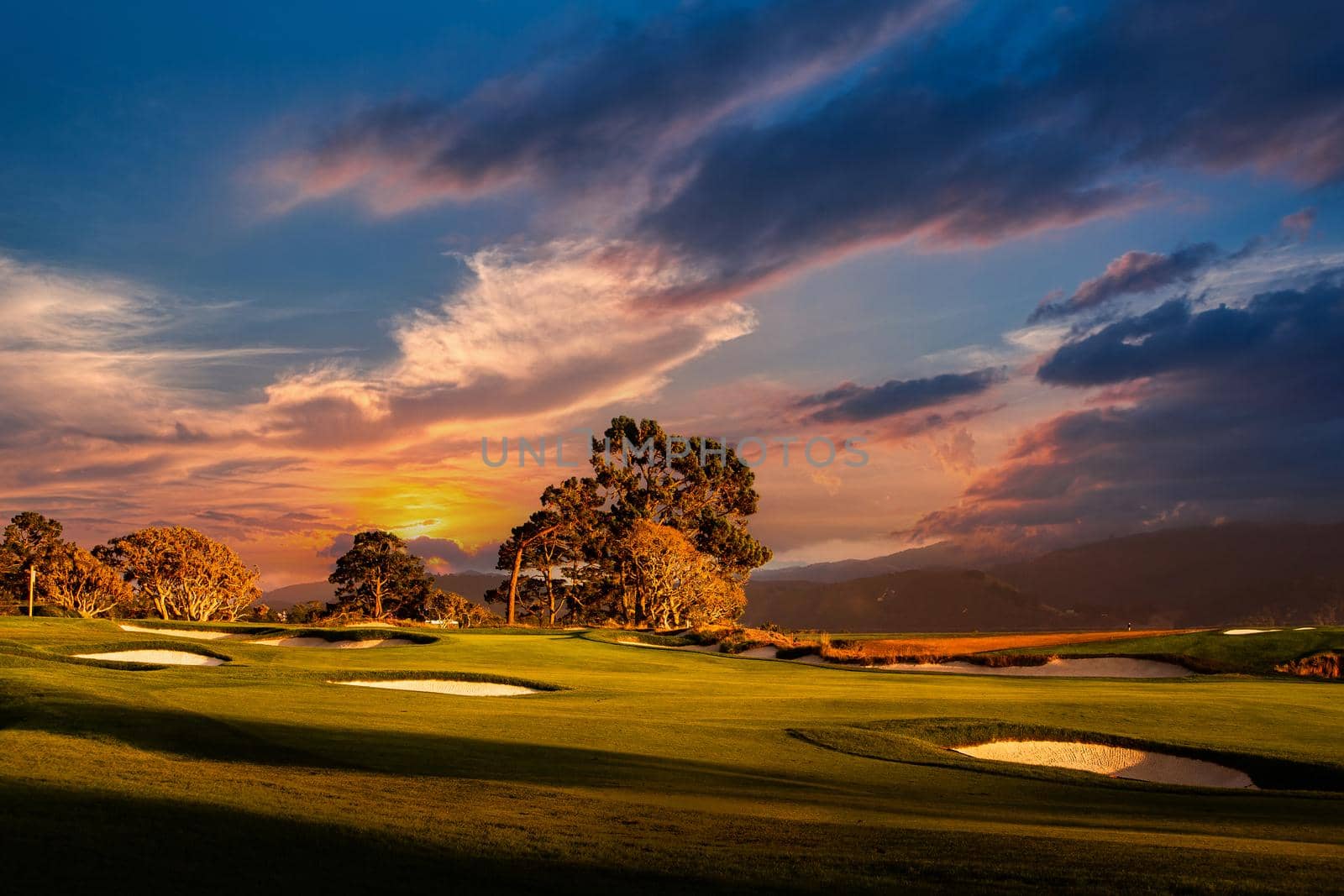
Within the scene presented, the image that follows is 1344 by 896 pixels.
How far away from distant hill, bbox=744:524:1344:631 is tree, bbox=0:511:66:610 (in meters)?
81.3

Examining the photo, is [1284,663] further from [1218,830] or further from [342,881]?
[342,881]

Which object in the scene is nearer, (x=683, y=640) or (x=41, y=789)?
(x=41, y=789)

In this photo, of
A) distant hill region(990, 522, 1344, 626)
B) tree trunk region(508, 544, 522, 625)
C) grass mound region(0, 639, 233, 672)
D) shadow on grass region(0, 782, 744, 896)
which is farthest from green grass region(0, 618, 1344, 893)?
distant hill region(990, 522, 1344, 626)

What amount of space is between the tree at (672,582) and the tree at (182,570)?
970 inches

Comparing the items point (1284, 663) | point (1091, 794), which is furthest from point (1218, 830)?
point (1284, 663)

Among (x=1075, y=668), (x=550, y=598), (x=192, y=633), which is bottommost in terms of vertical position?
(x=1075, y=668)

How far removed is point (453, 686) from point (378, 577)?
48.7 m

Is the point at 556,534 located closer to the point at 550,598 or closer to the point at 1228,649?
the point at 550,598

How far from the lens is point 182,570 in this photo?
63.4 meters

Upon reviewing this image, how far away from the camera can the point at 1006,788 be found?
12.4 m

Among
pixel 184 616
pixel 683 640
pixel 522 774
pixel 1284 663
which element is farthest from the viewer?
pixel 184 616

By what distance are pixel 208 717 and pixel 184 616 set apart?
57.9 meters

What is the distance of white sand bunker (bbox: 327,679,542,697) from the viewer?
23.4 metres

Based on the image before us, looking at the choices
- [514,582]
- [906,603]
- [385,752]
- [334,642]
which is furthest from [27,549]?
[906,603]
